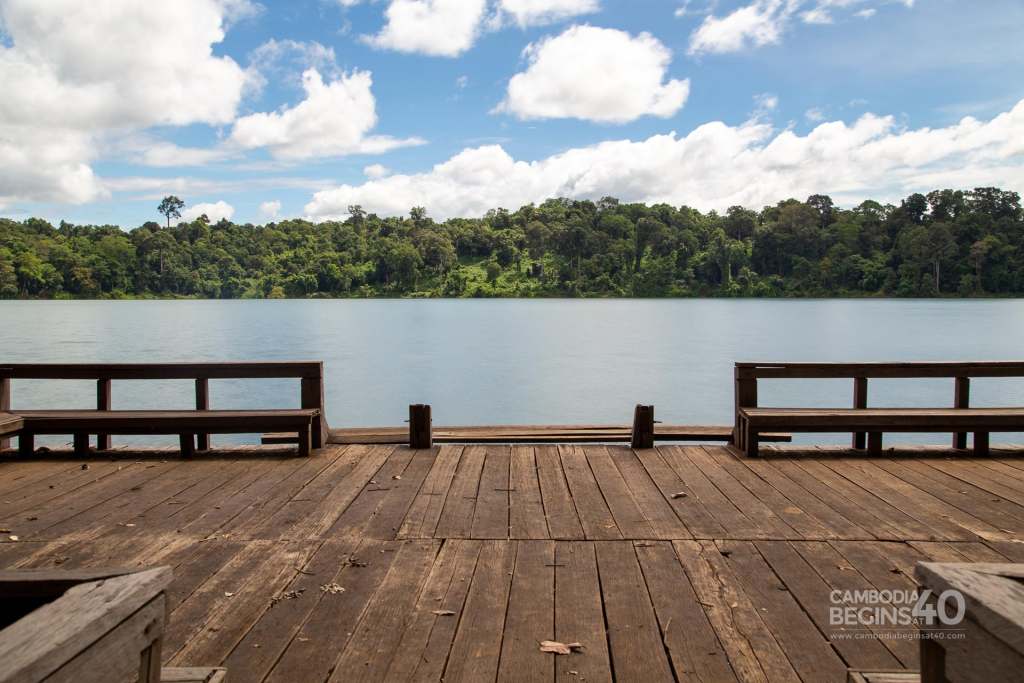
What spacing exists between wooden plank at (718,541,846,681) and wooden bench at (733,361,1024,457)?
7.33 ft

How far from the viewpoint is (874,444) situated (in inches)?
228

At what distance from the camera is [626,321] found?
70.9 meters

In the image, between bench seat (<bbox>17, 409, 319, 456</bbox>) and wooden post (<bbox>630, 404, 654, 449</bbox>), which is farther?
wooden post (<bbox>630, 404, 654, 449</bbox>)

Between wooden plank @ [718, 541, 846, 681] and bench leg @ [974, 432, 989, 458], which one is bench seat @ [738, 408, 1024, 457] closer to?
bench leg @ [974, 432, 989, 458]

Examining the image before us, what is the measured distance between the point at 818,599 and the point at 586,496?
180 cm

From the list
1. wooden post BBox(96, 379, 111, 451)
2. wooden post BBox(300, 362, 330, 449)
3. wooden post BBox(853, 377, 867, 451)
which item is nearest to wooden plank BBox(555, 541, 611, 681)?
wooden post BBox(300, 362, 330, 449)

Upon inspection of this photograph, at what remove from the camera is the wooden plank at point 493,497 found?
12.9 ft

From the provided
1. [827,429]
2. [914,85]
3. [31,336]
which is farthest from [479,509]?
[914,85]

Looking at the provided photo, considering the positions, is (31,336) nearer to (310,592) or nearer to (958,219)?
(310,592)

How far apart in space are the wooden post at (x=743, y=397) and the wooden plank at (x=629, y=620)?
8.97ft

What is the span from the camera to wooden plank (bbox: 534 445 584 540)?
393 centimetres

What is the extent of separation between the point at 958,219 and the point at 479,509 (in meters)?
102

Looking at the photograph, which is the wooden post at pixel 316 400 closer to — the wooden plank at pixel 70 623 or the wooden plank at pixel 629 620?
the wooden plank at pixel 629 620

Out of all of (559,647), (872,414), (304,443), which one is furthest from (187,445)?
(872,414)
